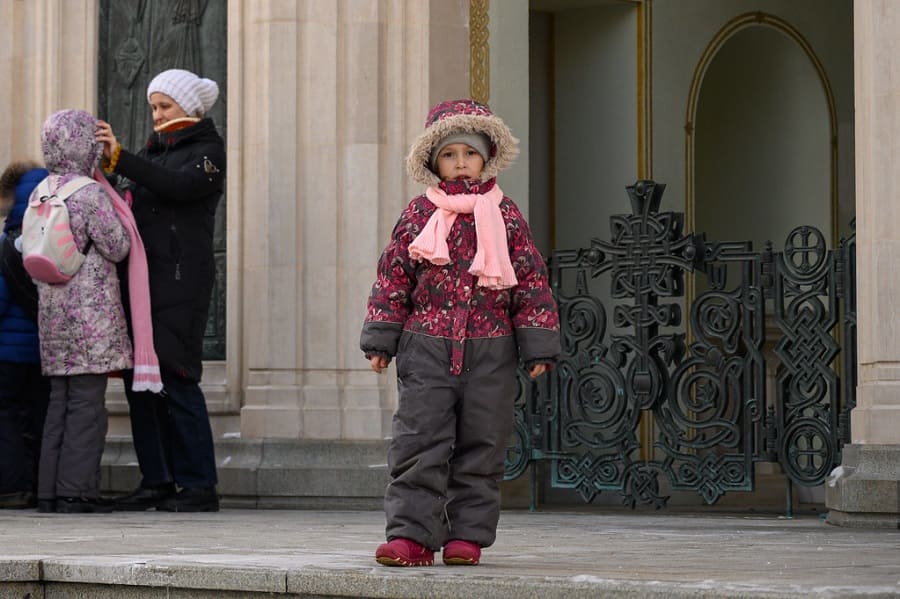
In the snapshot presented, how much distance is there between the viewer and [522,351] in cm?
648

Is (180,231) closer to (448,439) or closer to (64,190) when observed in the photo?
(64,190)

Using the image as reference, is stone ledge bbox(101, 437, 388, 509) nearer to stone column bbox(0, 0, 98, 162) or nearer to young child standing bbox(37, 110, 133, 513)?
young child standing bbox(37, 110, 133, 513)

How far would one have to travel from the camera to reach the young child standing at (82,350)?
10.3 m

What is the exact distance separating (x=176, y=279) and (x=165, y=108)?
975 millimetres

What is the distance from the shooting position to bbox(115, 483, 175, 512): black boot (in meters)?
10.7

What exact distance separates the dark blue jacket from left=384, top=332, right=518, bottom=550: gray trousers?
4923mm

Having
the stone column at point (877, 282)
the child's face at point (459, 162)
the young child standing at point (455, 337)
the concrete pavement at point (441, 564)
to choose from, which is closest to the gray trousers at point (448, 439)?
the young child standing at point (455, 337)

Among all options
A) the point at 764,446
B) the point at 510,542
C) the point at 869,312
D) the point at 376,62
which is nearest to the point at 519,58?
the point at 376,62

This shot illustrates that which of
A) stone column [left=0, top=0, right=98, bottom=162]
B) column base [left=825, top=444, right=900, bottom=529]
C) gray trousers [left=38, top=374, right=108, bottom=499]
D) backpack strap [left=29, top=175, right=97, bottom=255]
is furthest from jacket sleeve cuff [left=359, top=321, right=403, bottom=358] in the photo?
stone column [left=0, top=0, right=98, bottom=162]

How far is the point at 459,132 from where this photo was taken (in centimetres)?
661

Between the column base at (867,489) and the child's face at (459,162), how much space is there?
3.10 meters

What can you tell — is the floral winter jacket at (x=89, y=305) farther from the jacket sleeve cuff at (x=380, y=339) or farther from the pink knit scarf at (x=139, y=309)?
the jacket sleeve cuff at (x=380, y=339)

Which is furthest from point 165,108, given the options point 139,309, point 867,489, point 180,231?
point 867,489

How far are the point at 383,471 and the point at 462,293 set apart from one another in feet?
15.8
